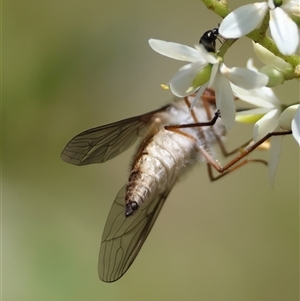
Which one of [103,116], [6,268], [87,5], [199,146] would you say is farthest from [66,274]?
[87,5]

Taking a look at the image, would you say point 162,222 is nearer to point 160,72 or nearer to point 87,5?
point 160,72

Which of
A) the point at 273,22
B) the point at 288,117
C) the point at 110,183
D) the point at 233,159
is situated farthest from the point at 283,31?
the point at 110,183

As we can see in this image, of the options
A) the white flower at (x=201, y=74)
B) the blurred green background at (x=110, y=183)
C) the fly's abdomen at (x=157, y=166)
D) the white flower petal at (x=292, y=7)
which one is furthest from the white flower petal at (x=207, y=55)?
the blurred green background at (x=110, y=183)

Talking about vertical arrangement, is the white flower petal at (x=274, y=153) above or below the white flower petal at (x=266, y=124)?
below

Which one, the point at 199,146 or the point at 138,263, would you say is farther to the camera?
the point at 138,263

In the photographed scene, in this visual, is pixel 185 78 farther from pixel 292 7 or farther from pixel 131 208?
pixel 131 208

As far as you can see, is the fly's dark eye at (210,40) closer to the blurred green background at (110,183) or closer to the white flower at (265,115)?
the white flower at (265,115)
